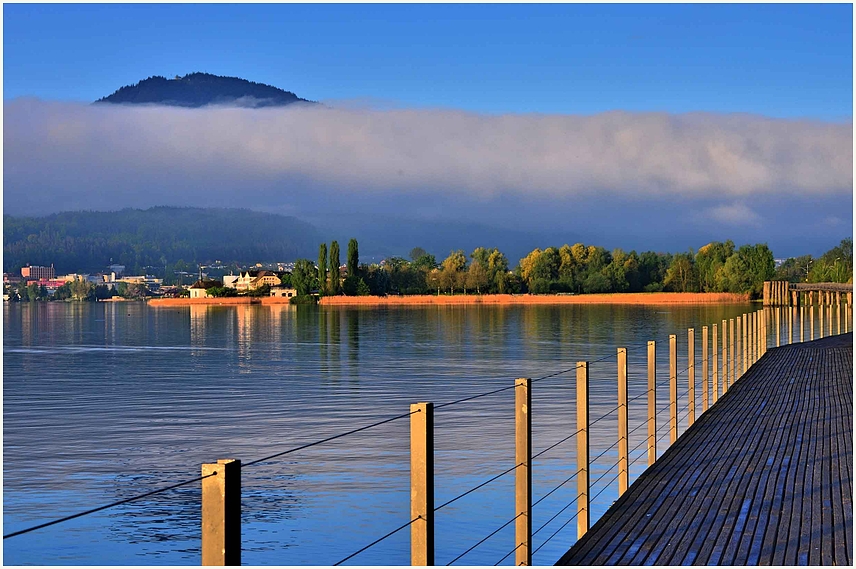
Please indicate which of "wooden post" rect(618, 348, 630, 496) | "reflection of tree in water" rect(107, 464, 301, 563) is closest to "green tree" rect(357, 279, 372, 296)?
"reflection of tree in water" rect(107, 464, 301, 563)

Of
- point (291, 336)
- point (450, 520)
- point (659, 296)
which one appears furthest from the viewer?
point (659, 296)

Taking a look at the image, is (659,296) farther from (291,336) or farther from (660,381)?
(660,381)

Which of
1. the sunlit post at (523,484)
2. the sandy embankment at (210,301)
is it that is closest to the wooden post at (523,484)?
the sunlit post at (523,484)

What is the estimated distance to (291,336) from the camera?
46781 mm

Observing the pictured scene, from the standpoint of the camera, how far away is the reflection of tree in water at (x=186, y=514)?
8545 mm

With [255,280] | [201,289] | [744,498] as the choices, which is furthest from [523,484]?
[255,280]

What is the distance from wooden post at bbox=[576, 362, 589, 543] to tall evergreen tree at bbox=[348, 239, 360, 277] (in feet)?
336

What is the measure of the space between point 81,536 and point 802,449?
243 inches

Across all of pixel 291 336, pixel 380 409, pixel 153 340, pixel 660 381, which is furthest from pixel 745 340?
pixel 153 340

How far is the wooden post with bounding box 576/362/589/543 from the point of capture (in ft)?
19.5

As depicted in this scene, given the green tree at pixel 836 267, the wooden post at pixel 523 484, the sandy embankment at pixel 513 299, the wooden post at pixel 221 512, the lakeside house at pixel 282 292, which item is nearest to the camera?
the wooden post at pixel 221 512

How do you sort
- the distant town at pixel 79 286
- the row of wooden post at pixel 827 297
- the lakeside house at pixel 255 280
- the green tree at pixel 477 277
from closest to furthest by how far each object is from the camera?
the row of wooden post at pixel 827 297 → the green tree at pixel 477 277 → the lakeside house at pixel 255 280 → the distant town at pixel 79 286

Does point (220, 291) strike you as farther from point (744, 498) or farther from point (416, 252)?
point (744, 498)

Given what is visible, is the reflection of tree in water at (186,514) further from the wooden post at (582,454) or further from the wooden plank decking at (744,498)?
the wooden plank decking at (744,498)
